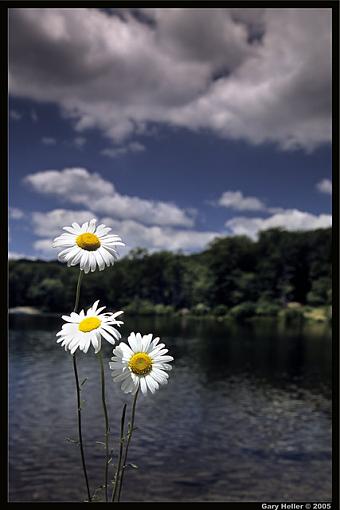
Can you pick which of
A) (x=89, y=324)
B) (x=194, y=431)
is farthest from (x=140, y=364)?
(x=194, y=431)

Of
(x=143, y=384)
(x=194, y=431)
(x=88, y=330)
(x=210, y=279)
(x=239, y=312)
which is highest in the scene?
(x=88, y=330)

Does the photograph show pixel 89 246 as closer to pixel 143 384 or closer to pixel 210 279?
pixel 143 384

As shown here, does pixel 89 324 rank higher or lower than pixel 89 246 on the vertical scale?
lower

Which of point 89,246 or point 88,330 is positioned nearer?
point 88,330

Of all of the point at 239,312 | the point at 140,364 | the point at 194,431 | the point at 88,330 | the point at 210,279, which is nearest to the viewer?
the point at 88,330

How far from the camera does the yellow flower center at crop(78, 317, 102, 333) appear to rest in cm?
131

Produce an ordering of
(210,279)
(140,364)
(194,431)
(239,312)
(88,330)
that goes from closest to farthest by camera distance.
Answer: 1. (88,330)
2. (140,364)
3. (194,431)
4. (239,312)
5. (210,279)

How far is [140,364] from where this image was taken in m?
1.42

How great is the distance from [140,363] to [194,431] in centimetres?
2574

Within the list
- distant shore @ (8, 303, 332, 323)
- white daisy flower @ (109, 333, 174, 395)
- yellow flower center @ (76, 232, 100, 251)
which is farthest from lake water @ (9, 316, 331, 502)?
distant shore @ (8, 303, 332, 323)

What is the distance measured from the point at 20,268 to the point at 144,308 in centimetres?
2896

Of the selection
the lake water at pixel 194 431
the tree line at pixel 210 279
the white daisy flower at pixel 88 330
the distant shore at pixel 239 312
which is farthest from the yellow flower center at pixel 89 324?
the tree line at pixel 210 279

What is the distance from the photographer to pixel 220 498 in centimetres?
1858

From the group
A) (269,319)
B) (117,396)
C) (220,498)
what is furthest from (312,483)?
(269,319)
